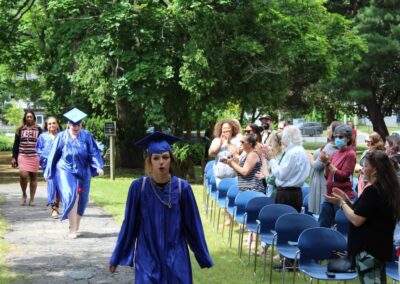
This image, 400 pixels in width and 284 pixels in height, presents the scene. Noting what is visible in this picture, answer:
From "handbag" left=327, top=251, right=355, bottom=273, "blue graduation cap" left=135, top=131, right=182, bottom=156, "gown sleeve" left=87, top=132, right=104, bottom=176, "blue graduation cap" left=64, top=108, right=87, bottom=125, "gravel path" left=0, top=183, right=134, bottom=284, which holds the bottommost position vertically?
"gravel path" left=0, top=183, right=134, bottom=284

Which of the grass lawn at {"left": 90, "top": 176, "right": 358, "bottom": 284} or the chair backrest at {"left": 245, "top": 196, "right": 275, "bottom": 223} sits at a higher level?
the chair backrest at {"left": 245, "top": 196, "right": 275, "bottom": 223}

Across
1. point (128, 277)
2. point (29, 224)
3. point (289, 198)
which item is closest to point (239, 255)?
point (289, 198)

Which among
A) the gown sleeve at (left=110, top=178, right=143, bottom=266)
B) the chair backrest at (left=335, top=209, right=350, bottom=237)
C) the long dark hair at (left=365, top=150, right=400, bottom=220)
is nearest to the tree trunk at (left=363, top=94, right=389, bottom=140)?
the chair backrest at (left=335, top=209, right=350, bottom=237)

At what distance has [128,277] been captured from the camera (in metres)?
7.74

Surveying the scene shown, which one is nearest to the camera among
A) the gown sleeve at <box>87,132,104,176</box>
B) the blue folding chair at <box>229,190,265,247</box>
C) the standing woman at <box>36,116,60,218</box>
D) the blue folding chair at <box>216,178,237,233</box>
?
the blue folding chair at <box>229,190,265,247</box>

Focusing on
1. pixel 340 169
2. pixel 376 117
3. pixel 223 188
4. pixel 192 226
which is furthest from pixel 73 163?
pixel 376 117

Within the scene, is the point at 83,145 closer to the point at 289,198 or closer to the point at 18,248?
the point at 18,248

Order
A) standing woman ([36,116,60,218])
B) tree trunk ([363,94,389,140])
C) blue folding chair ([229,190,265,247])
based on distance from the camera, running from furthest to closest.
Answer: tree trunk ([363,94,389,140])
standing woman ([36,116,60,218])
blue folding chair ([229,190,265,247])

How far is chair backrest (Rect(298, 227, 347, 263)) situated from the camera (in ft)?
20.8

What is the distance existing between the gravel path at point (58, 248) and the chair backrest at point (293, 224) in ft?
5.74

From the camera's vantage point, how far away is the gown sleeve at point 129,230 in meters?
5.15

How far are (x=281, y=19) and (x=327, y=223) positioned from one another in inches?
479

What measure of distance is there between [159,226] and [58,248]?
457cm

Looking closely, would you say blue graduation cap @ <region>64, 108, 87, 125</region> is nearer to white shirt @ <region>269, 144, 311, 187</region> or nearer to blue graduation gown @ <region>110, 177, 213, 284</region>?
white shirt @ <region>269, 144, 311, 187</region>
